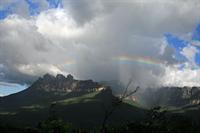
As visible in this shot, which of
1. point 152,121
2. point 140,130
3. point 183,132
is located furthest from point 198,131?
point 152,121

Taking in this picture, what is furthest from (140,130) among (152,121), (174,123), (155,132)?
(152,121)

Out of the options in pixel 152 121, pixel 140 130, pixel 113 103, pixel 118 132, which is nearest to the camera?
pixel 113 103

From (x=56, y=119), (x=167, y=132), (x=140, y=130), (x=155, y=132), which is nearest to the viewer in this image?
(x=56, y=119)

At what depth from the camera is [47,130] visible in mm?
42906

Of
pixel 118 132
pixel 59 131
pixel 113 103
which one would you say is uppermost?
pixel 113 103

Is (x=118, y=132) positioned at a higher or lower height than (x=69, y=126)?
lower

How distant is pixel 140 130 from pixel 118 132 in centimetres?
4008

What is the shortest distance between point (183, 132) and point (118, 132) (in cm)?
3739

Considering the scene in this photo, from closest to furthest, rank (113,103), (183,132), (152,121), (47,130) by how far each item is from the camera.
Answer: (113,103) < (47,130) < (152,121) < (183,132)

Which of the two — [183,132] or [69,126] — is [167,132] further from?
[69,126]

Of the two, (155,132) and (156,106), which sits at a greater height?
(156,106)

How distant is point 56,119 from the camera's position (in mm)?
46156

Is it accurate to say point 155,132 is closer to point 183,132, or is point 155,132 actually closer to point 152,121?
point 152,121

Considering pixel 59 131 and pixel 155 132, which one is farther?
pixel 155 132
